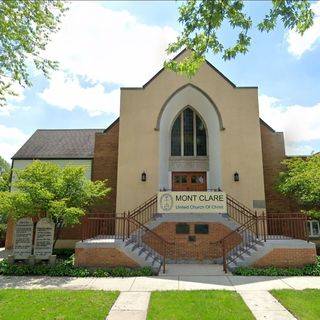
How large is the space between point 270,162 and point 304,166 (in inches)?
106

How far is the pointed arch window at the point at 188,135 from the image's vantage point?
19578 mm

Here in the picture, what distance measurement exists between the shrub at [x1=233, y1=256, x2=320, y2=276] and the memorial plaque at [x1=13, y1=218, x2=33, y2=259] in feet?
28.1

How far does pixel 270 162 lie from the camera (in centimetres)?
1900

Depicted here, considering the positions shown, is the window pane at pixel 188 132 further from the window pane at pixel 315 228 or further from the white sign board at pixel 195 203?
the window pane at pixel 315 228

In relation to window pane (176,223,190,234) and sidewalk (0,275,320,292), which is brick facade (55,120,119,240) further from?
sidewalk (0,275,320,292)

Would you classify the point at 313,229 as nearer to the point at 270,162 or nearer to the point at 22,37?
the point at 270,162

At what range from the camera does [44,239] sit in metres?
13.3

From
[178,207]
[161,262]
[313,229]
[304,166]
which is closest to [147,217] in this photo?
[178,207]

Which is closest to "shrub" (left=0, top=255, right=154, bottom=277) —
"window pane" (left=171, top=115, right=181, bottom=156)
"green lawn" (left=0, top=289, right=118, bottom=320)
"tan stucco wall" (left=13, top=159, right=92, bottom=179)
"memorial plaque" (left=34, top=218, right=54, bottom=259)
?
"memorial plaque" (left=34, top=218, right=54, bottom=259)

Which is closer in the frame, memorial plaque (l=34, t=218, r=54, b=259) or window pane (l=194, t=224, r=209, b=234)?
memorial plaque (l=34, t=218, r=54, b=259)

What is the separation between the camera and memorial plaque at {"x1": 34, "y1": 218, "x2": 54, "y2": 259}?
1309 cm

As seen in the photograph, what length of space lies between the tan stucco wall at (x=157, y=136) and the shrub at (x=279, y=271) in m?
5.64

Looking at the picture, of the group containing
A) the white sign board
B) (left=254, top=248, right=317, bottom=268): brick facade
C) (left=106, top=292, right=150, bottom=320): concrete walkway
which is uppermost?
the white sign board

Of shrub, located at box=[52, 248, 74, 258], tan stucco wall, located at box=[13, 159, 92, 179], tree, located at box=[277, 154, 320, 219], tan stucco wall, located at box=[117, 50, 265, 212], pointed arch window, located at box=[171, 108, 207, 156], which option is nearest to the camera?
tree, located at box=[277, 154, 320, 219]
